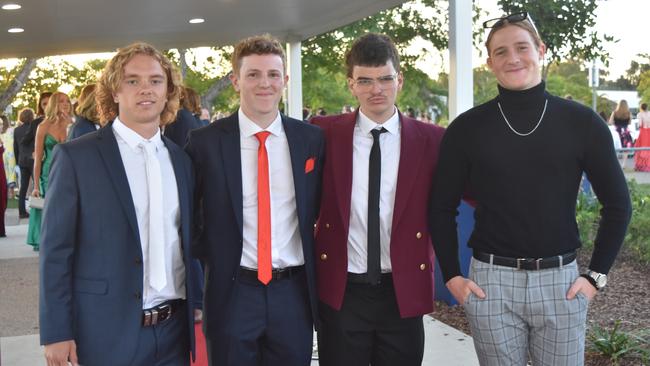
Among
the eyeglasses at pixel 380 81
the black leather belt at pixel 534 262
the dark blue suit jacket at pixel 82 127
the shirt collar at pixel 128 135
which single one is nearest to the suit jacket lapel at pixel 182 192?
the shirt collar at pixel 128 135

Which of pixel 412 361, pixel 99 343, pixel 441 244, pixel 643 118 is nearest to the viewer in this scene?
pixel 99 343

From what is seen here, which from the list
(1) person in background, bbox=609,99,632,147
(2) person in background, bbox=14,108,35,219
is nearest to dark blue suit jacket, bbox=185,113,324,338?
(2) person in background, bbox=14,108,35,219

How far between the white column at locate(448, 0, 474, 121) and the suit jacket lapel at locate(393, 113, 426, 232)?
319cm

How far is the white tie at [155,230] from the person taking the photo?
2.77 metres

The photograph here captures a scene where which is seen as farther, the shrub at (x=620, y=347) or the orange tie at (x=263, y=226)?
the shrub at (x=620, y=347)

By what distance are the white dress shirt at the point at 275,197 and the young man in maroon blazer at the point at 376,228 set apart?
6.5 inches

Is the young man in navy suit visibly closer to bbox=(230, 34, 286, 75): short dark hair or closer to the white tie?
the white tie

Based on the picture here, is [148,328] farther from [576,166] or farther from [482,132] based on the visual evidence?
[576,166]

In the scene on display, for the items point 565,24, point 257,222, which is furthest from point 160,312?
point 565,24

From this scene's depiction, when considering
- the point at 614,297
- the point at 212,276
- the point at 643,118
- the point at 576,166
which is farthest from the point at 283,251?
the point at 643,118

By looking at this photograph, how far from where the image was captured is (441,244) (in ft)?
10.00

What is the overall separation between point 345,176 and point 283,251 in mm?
440

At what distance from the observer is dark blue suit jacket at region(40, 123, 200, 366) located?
263cm

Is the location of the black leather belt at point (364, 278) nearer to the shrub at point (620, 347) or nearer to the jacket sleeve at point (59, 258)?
the jacket sleeve at point (59, 258)
